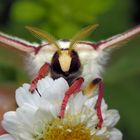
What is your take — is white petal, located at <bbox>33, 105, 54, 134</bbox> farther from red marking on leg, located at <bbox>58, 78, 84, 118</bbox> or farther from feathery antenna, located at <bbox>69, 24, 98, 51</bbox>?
feathery antenna, located at <bbox>69, 24, 98, 51</bbox>

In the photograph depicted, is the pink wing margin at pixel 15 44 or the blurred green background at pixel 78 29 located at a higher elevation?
the blurred green background at pixel 78 29

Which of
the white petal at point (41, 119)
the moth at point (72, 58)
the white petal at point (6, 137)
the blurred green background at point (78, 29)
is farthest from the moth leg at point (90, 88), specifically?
the blurred green background at point (78, 29)

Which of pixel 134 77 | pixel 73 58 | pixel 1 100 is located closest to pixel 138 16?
pixel 134 77

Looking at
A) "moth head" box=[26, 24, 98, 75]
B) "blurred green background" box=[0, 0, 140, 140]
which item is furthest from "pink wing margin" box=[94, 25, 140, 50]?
"blurred green background" box=[0, 0, 140, 140]

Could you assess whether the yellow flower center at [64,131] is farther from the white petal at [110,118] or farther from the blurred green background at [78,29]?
the blurred green background at [78,29]

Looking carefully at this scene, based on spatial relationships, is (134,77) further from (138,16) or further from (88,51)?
(88,51)

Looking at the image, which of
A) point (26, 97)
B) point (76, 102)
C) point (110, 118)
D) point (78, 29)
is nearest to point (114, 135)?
point (110, 118)
